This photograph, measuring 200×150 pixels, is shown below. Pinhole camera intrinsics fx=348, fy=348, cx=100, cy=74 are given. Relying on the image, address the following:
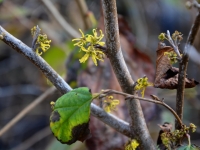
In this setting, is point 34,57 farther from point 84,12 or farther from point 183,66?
point 84,12

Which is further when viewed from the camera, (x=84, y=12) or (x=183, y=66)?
(x=84, y=12)

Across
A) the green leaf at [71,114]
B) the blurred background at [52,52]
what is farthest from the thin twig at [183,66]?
the blurred background at [52,52]

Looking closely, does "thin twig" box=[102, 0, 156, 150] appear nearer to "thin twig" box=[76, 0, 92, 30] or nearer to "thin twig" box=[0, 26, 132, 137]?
"thin twig" box=[0, 26, 132, 137]

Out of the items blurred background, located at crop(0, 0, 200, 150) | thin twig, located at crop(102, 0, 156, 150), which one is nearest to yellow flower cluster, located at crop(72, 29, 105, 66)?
thin twig, located at crop(102, 0, 156, 150)

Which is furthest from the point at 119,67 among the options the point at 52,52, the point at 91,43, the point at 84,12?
the point at 52,52

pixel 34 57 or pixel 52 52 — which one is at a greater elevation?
pixel 52 52

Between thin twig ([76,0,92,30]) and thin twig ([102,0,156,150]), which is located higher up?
thin twig ([76,0,92,30])

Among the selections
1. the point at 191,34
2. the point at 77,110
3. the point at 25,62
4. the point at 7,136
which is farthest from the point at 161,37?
the point at 25,62
